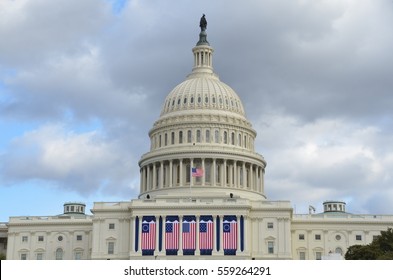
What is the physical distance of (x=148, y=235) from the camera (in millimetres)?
136750

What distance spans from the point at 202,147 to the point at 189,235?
23.3 metres

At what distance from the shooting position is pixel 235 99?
165 m

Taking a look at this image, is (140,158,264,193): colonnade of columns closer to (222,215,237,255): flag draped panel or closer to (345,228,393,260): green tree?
(222,215,237,255): flag draped panel

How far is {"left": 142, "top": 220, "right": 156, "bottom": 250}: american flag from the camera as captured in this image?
13588 cm

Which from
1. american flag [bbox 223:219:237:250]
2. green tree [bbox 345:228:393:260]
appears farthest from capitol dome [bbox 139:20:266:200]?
green tree [bbox 345:228:393:260]

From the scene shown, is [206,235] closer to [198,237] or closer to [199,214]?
[198,237]

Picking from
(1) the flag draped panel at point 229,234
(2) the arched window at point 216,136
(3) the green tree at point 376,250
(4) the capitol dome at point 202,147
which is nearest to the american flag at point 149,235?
(4) the capitol dome at point 202,147

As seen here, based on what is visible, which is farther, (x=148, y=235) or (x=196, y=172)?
(x=196, y=172)

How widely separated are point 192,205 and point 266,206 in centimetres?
1310

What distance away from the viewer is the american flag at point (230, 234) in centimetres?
13546

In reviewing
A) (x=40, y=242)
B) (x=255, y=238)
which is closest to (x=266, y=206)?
(x=255, y=238)

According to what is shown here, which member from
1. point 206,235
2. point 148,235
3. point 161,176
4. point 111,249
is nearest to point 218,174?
point 161,176

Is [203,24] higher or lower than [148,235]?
higher
